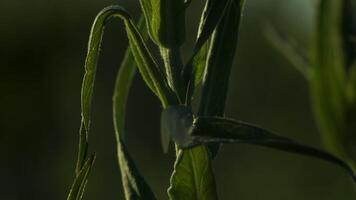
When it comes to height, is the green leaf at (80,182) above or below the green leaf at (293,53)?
below

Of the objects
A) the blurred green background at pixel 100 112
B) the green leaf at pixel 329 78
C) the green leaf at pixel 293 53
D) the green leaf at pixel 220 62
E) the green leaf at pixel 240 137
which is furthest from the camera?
the blurred green background at pixel 100 112

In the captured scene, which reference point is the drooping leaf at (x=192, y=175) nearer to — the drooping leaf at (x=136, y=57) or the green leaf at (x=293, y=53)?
the drooping leaf at (x=136, y=57)

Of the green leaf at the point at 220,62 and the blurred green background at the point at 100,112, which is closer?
the green leaf at the point at 220,62

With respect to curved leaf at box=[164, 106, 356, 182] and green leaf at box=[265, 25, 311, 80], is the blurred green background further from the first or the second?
curved leaf at box=[164, 106, 356, 182]

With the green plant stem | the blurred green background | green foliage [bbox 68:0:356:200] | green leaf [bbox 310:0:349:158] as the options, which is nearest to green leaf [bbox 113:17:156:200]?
green foliage [bbox 68:0:356:200]

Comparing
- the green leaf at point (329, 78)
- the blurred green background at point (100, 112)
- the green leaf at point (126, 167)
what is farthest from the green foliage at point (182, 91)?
the blurred green background at point (100, 112)
